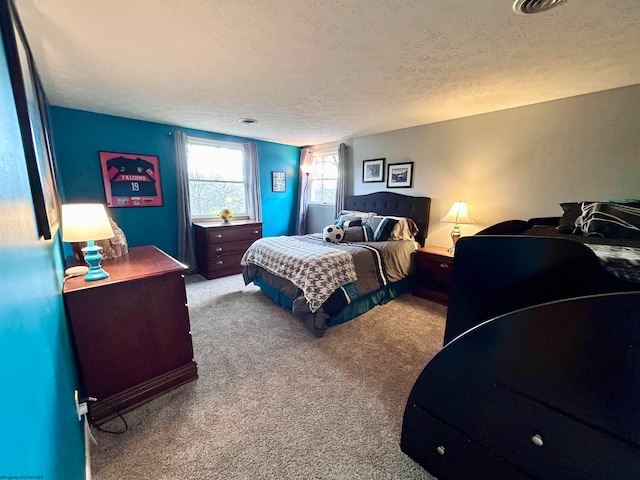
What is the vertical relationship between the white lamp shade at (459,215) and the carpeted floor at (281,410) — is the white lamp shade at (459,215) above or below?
above

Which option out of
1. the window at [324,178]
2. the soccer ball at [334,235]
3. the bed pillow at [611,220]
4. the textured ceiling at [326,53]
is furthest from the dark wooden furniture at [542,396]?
the window at [324,178]

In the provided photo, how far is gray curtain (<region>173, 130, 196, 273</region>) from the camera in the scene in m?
3.76

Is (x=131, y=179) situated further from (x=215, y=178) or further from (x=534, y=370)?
(x=534, y=370)

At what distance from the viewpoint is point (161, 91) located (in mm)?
2439

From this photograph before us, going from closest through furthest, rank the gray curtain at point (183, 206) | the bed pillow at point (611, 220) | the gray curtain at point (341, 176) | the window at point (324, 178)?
the bed pillow at point (611, 220) < the gray curtain at point (183, 206) < the gray curtain at point (341, 176) < the window at point (324, 178)

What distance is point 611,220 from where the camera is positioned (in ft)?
6.78

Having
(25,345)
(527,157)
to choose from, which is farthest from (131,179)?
(527,157)

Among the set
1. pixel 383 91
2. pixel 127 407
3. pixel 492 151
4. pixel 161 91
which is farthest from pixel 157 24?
pixel 492 151

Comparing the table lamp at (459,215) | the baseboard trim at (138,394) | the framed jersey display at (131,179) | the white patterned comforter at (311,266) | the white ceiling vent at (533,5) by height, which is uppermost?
the white ceiling vent at (533,5)

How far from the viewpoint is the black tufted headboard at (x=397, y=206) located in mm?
3637

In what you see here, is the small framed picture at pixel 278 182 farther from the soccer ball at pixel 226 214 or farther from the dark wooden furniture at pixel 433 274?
the dark wooden furniture at pixel 433 274

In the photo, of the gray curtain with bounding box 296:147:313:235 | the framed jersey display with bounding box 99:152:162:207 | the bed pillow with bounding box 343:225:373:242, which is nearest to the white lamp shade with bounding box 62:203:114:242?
the framed jersey display with bounding box 99:152:162:207

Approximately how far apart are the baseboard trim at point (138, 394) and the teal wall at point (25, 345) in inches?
22.7

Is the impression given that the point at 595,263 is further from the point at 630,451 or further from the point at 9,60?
the point at 9,60
